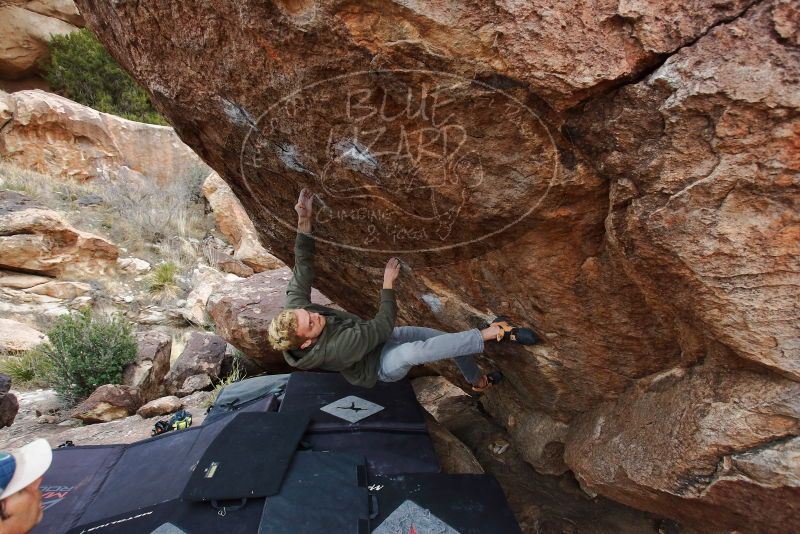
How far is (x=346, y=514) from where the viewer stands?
2.28 meters

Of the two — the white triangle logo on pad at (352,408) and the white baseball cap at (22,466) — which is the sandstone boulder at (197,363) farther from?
the white baseball cap at (22,466)

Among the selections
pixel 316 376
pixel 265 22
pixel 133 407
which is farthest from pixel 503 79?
pixel 133 407

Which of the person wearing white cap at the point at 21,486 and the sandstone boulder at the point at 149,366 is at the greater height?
the person wearing white cap at the point at 21,486

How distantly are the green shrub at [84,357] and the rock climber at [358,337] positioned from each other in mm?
3438

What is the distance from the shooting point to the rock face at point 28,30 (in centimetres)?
1143

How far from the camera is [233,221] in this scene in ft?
33.3

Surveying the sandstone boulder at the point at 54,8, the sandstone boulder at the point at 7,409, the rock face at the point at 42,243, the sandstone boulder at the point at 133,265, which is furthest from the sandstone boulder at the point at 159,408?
the sandstone boulder at the point at 54,8

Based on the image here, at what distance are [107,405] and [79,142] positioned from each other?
26.6 ft

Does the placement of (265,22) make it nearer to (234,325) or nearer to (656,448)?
(656,448)

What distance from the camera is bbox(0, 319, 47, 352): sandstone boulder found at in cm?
543

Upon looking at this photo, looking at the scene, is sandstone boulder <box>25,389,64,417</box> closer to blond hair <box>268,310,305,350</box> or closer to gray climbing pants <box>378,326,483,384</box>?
blond hair <box>268,310,305,350</box>

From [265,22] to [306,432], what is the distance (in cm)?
253

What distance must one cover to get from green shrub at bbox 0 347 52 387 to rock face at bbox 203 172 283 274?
4.24m

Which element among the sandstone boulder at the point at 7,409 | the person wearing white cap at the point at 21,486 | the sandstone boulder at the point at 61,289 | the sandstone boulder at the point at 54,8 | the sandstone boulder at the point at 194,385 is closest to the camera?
the person wearing white cap at the point at 21,486
